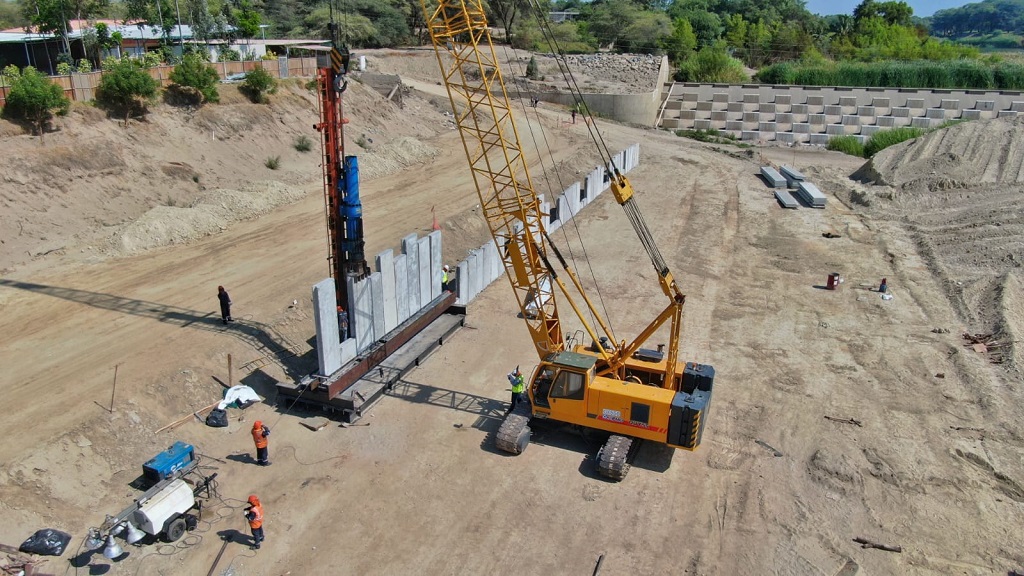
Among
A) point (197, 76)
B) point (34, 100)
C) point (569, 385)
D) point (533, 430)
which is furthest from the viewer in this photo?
point (197, 76)

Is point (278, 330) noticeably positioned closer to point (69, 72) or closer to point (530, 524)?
point (530, 524)

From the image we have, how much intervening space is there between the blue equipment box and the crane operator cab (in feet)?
23.9

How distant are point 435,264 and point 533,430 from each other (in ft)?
24.1

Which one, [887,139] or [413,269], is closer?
[413,269]

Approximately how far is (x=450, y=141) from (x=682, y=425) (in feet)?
119

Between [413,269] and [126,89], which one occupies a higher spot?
[126,89]

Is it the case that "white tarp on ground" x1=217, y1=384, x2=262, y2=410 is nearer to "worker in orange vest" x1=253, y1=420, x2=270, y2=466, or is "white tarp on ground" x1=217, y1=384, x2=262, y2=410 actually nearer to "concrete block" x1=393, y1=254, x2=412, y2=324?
"worker in orange vest" x1=253, y1=420, x2=270, y2=466

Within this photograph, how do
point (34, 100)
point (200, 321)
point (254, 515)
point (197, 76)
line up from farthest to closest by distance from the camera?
1. point (197, 76)
2. point (34, 100)
3. point (200, 321)
4. point (254, 515)

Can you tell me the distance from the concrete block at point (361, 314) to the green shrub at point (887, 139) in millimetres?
42494

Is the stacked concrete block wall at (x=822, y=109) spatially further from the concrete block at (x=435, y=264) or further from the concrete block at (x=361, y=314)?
the concrete block at (x=361, y=314)

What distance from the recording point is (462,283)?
78.1ft

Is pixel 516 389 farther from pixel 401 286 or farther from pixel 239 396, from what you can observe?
pixel 239 396

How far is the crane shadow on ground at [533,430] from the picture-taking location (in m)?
16.2

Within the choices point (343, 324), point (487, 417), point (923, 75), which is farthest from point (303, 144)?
point (923, 75)
